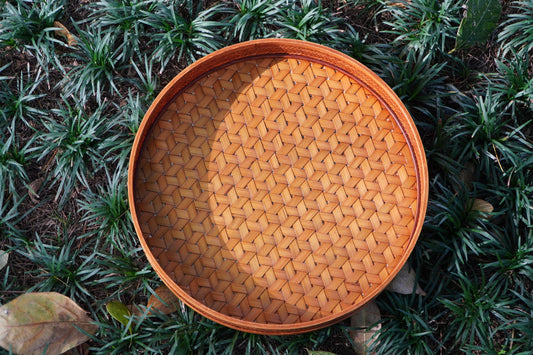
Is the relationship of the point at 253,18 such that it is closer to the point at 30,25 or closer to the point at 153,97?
the point at 153,97

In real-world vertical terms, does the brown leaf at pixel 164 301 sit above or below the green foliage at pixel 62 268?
below

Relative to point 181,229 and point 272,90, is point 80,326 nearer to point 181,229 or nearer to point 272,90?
point 181,229

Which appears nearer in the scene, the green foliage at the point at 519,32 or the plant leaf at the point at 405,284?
the plant leaf at the point at 405,284

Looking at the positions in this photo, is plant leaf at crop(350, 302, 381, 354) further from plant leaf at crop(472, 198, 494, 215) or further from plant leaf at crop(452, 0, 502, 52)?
plant leaf at crop(452, 0, 502, 52)

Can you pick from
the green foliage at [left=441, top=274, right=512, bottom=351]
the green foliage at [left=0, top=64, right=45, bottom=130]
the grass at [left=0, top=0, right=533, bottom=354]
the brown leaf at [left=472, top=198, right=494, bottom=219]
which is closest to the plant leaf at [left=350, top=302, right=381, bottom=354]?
the grass at [left=0, top=0, right=533, bottom=354]

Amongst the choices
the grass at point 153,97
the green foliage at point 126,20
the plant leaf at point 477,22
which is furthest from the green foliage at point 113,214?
the plant leaf at point 477,22

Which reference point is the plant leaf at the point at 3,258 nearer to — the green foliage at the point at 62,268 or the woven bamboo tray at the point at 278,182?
the green foliage at the point at 62,268

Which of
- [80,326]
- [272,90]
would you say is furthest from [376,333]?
[80,326]
